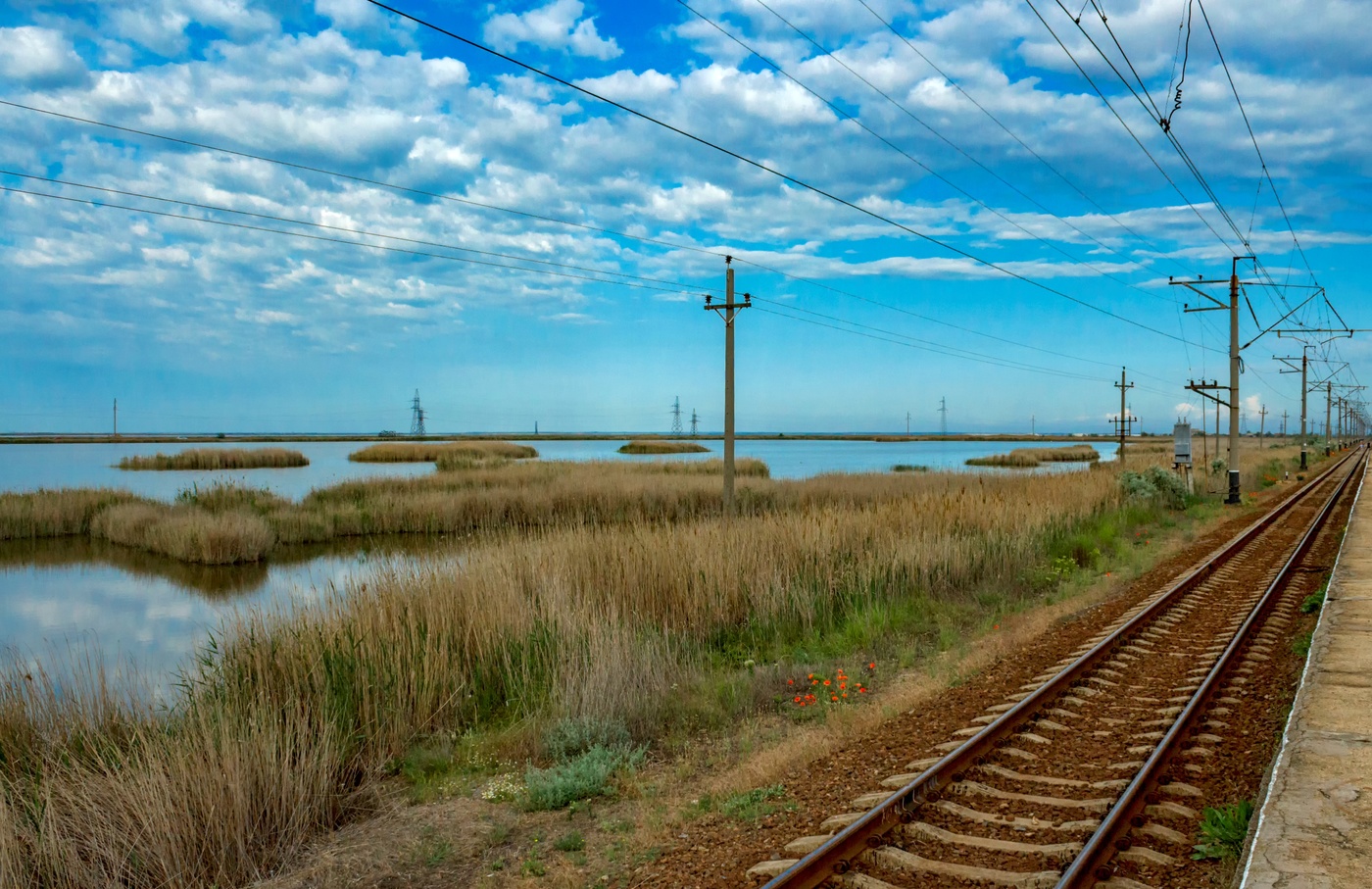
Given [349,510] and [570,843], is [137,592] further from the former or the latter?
[570,843]

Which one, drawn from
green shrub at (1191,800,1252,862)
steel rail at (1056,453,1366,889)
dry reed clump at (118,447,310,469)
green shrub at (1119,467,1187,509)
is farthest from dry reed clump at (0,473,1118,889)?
dry reed clump at (118,447,310,469)

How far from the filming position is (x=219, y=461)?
6388cm

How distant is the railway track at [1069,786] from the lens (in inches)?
179

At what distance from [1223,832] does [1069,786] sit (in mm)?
1012

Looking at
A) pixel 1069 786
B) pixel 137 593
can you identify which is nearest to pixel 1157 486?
pixel 1069 786

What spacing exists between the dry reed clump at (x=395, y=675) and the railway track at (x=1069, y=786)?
9.95 ft

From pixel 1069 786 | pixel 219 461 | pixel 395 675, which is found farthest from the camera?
pixel 219 461

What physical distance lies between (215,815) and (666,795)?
3003 millimetres

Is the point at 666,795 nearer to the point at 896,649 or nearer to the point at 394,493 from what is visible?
the point at 896,649

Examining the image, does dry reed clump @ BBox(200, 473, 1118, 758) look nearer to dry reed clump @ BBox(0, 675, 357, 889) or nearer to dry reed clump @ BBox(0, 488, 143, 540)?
dry reed clump @ BBox(0, 675, 357, 889)

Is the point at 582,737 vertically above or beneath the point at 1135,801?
beneath

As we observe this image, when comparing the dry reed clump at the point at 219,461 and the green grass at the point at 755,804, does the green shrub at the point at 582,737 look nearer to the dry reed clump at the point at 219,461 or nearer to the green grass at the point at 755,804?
the green grass at the point at 755,804

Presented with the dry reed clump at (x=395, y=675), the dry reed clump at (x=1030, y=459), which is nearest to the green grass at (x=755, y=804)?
the dry reed clump at (x=395, y=675)

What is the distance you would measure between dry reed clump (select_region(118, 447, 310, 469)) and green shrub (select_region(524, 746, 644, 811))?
203ft
